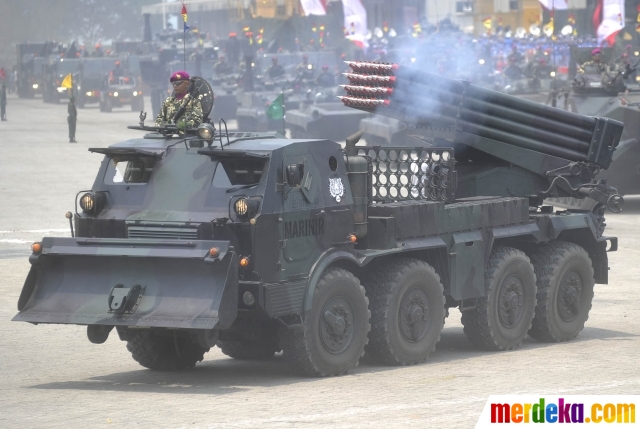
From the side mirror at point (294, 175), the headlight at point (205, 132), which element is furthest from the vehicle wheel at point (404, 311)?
the headlight at point (205, 132)

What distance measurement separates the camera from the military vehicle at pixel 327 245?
1004cm

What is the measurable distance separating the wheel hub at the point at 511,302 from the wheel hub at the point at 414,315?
1.14 m

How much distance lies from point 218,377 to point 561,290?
3843 mm

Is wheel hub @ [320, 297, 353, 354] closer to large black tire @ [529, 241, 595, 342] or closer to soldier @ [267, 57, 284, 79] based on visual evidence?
large black tire @ [529, 241, 595, 342]

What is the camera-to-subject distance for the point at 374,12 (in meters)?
81.5

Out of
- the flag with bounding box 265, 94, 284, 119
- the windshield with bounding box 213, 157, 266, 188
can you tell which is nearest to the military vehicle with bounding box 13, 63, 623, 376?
the windshield with bounding box 213, 157, 266, 188

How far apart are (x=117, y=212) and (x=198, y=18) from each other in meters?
97.4

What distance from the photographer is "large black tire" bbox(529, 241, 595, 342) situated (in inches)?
504

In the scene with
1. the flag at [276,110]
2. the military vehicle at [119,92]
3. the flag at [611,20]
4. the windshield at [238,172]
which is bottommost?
the military vehicle at [119,92]

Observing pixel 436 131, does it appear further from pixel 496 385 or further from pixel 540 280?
pixel 496 385

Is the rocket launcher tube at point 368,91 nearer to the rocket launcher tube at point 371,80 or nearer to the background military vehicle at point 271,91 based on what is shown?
the rocket launcher tube at point 371,80

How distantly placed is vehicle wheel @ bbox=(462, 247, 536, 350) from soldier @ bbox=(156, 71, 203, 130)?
3014 millimetres

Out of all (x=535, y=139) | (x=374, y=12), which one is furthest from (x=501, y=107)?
(x=374, y=12)

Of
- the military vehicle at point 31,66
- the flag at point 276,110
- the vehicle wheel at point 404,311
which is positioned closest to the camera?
the vehicle wheel at point 404,311
